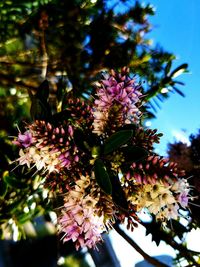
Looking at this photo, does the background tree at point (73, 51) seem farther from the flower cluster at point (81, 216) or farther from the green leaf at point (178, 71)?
the flower cluster at point (81, 216)

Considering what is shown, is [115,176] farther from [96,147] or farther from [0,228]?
[0,228]

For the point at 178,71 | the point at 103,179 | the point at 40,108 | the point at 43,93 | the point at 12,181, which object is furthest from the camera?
the point at 178,71

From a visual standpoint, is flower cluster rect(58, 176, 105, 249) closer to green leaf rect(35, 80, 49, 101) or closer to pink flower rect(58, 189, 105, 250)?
pink flower rect(58, 189, 105, 250)

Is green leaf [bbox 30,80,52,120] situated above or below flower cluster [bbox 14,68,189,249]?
above

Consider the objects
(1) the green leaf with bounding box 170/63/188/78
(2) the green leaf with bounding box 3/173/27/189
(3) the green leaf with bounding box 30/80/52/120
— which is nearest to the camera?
(3) the green leaf with bounding box 30/80/52/120

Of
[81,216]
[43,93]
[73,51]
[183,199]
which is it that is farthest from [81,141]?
[73,51]

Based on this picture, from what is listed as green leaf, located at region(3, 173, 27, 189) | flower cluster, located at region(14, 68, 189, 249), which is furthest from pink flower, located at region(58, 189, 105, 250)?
green leaf, located at region(3, 173, 27, 189)

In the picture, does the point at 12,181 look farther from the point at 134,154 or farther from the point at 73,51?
the point at 73,51
